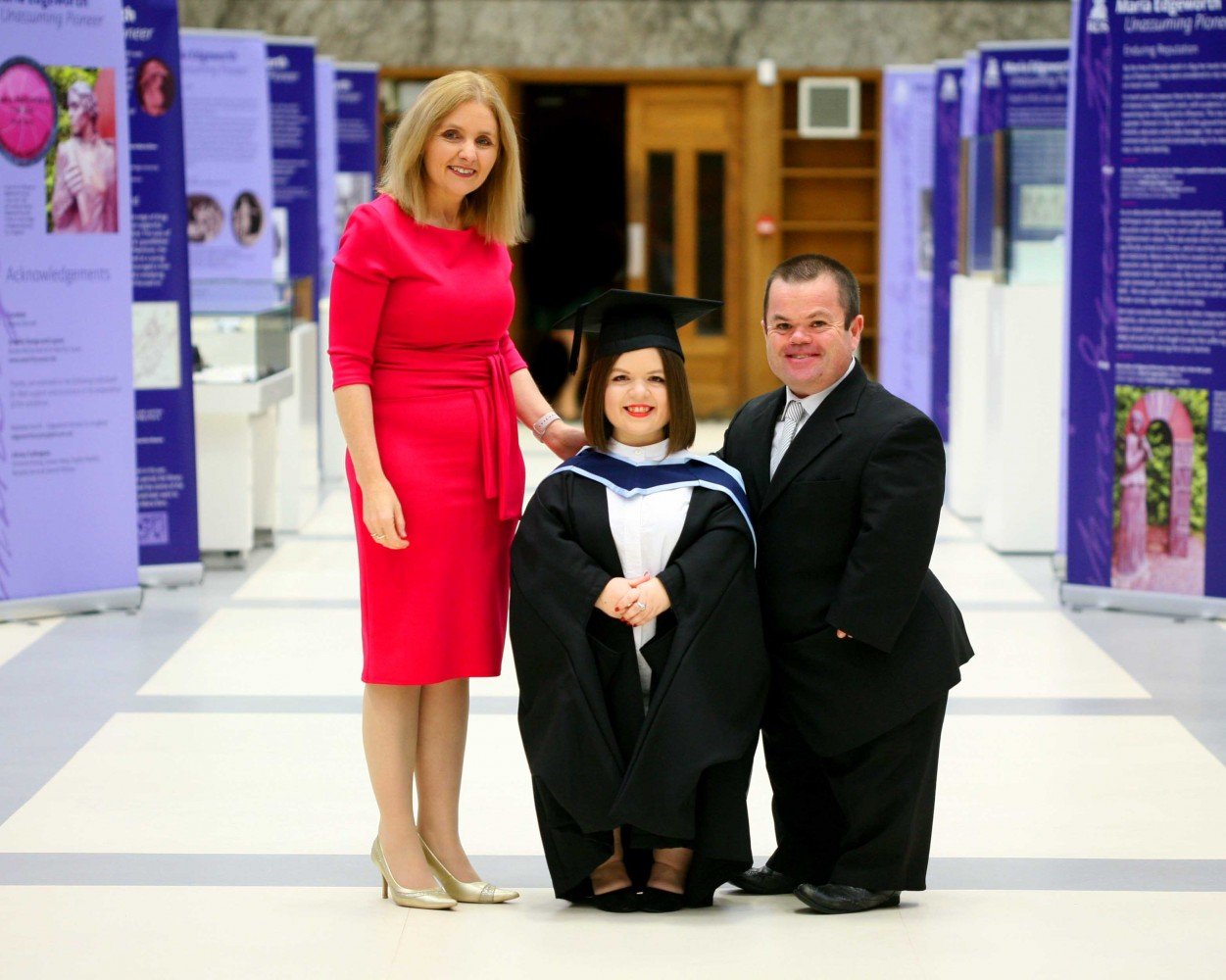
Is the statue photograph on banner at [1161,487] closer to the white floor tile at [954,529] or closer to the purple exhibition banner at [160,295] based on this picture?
the white floor tile at [954,529]

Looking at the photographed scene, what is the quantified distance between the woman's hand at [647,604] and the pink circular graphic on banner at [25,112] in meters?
3.81

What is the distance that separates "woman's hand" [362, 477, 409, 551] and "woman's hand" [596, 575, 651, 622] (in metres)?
0.39

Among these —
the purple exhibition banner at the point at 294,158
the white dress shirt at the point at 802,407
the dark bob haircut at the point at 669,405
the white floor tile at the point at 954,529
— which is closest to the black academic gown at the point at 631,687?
the dark bob haircut at the point at 669,405

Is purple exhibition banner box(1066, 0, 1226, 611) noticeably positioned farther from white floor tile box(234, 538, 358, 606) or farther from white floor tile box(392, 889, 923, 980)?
white floor tile box(392, 889, 923, 980)

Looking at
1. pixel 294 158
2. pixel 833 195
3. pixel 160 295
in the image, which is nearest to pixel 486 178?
pixel 160 295

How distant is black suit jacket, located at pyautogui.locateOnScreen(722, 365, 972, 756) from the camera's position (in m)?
3.33

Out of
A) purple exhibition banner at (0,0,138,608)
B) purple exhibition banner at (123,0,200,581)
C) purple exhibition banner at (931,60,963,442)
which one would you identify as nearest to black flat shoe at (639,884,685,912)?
purple exhibition banner at (0,0,138,608)

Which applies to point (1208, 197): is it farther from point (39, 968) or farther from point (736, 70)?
point (736, 70)

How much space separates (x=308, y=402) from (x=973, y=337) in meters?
3.50

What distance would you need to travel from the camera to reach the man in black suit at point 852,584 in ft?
10.9

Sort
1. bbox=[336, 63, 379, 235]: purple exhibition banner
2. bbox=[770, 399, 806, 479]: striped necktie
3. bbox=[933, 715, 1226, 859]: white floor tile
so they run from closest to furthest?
Result: 1. bbox=[770, 399, 806, 479]: striped necktie
2. bbox=[933, 715, 1226, 859]: white floor tile
3. bbox=[336, 63, 379, 235]: purple exhibition banner

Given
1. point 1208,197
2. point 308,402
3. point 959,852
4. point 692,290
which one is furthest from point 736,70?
point 959,852

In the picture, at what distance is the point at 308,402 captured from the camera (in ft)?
31.0

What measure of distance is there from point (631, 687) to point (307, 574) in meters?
4.42
